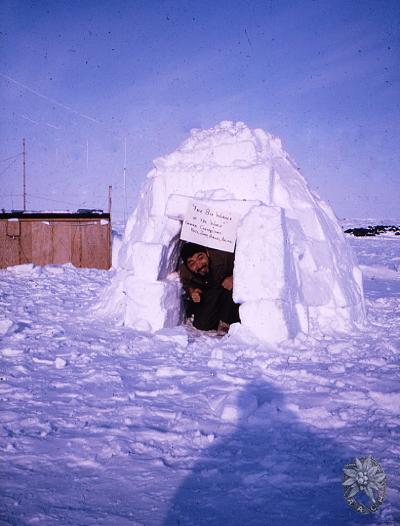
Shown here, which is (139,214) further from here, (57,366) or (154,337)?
(57,366)

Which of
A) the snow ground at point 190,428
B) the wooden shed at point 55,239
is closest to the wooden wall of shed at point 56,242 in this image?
the wooden shed at point 55,239

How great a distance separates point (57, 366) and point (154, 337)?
1262 millimetres

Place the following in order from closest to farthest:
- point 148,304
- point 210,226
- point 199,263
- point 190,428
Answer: point 190,428, point 148,304, point 210,226, point 199,263

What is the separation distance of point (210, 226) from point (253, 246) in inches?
28.7

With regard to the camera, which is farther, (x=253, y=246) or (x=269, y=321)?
(x=253, y=246)

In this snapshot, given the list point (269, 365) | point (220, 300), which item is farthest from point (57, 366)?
point (220, 300)

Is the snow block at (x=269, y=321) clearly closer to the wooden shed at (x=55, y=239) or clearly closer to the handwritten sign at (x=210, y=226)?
the handwritten sign at (x=210, y=226)

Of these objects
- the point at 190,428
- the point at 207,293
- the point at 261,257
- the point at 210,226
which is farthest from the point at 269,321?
the point at 190,428

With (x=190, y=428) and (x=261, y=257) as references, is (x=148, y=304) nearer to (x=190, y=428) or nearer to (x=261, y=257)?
(x=261, y=257)

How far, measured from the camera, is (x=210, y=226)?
16.9 feet

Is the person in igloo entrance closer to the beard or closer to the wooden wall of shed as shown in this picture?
the beard

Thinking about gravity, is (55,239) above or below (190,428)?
above

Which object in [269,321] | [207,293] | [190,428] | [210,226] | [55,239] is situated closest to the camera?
[190,428]

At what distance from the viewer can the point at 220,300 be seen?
5430 mm
